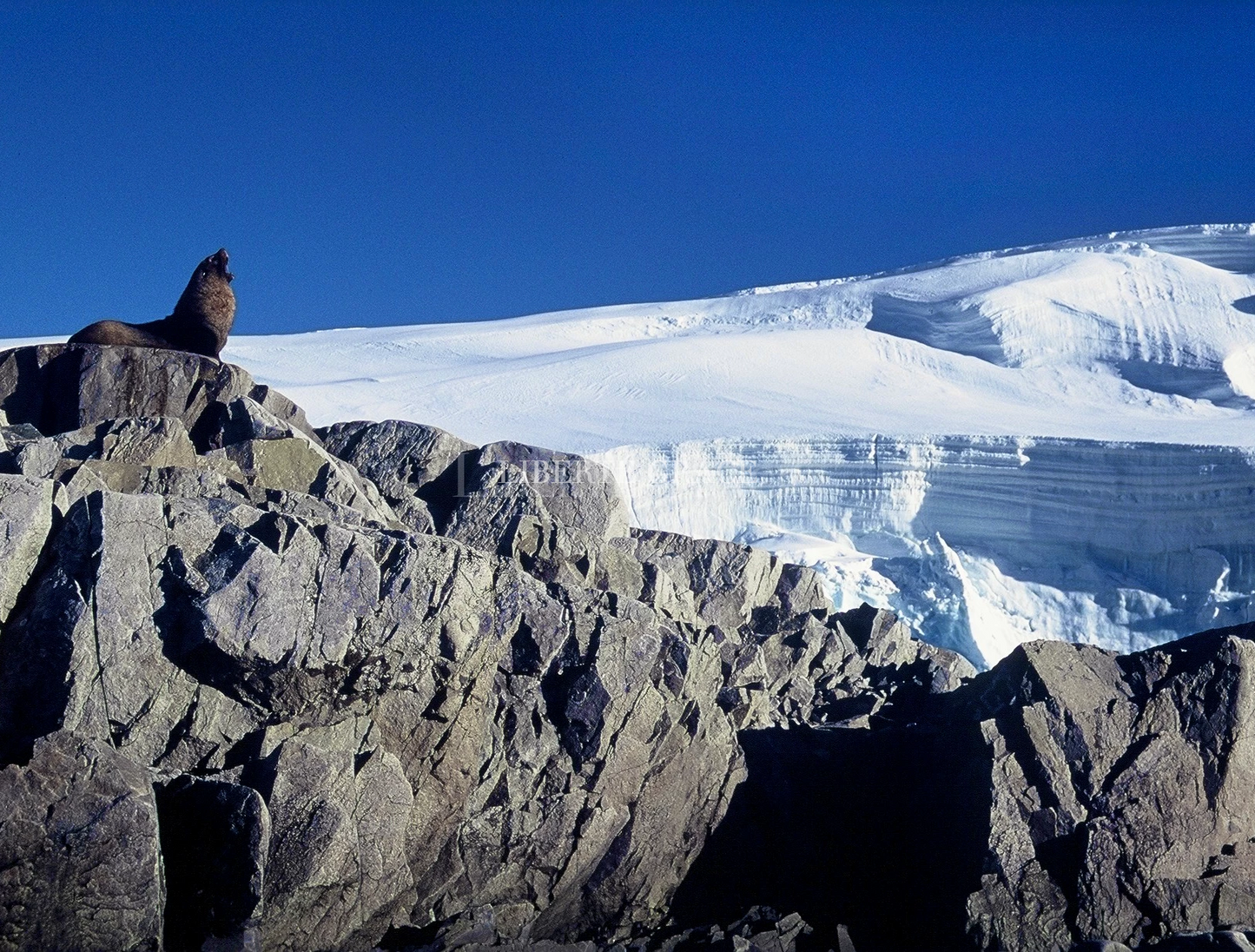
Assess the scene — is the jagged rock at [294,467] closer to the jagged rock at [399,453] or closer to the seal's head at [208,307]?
the jagged rock at [399,453]

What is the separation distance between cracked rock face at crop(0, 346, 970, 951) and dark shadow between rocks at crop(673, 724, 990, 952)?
0.27m

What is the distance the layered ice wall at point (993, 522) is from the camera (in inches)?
672

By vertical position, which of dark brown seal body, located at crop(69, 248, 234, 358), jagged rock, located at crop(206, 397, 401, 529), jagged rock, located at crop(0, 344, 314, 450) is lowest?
jagged rock, located at crop(206, 397, 401, 529)

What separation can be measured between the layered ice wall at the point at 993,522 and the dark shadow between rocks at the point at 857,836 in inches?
271

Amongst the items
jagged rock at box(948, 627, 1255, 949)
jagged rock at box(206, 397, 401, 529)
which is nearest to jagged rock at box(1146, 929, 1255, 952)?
jagged rock at box(948, 627, 1255, 949)

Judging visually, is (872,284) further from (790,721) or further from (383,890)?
(383,890)

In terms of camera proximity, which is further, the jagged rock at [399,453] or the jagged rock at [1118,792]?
the jagged rock at [399,453]

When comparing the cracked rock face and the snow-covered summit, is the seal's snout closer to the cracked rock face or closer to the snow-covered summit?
the cracked rock face

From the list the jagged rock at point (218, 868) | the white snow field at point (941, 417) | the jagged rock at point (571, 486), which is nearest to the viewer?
the jagged rock at point (218, 868)

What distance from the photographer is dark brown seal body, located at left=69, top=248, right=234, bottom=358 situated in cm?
1121

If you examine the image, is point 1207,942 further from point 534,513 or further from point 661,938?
point 534,513

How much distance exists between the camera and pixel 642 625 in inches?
Answer: 351

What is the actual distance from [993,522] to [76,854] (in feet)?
50.7

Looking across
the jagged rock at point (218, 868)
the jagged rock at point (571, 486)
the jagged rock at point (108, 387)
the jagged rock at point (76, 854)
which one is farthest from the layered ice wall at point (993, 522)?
the jagged rock at point (76, 854)
